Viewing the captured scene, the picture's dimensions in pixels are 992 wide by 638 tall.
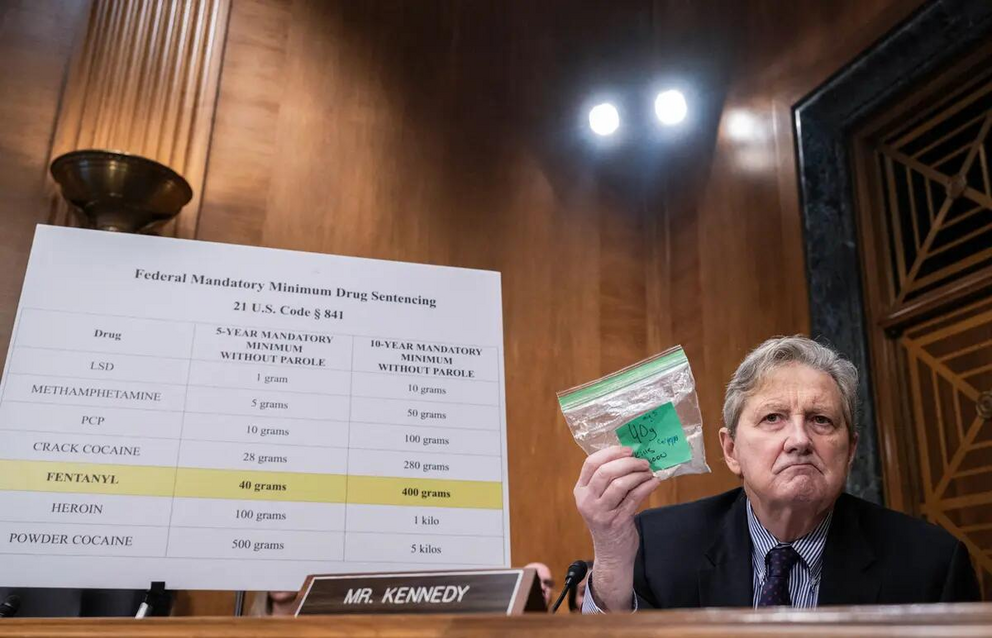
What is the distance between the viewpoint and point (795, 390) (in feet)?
5.77

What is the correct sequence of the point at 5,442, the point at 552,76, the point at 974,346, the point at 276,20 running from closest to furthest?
the point at 5,442 < the point at 974,346 < the point at 276,20 < the point at 552,76

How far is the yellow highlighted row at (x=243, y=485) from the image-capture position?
53.4 inches

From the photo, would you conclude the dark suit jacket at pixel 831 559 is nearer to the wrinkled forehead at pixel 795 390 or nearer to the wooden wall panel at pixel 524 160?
the wrinkled forehead at pixel 795 390

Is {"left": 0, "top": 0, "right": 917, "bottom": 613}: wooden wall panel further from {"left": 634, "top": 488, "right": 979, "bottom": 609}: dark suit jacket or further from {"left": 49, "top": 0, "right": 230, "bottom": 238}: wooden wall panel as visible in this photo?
{"left": 634, "top": 488, "right": 979, "bottom": 609}: dark suit jacket

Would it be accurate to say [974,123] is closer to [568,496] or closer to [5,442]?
[568,496]

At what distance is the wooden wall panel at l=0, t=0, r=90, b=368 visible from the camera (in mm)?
3217

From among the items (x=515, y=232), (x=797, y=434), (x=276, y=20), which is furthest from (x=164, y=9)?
(x=797, y=434)

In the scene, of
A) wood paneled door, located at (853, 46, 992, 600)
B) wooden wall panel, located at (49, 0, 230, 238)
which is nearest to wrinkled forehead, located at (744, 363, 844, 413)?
wood paneled door, located at (853, 46, 992, 600)

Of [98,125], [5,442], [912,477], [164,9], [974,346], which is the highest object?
[164,9]

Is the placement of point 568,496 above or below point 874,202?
below

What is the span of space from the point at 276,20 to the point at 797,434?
9.81 ft

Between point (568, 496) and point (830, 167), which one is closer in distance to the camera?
point (830, 167)

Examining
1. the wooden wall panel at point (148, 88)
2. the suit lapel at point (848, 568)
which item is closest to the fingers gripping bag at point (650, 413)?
the suit lapel at point (848, 568)

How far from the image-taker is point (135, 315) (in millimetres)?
1490
